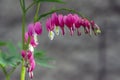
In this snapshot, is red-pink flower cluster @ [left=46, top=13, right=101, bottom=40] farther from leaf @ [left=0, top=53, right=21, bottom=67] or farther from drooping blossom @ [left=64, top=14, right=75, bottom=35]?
leaf @ [left=0, top=53, right=21, bottom=67]

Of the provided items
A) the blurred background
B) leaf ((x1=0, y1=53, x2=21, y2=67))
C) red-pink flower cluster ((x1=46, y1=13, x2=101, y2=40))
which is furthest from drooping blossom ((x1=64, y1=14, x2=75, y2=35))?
the blurred background

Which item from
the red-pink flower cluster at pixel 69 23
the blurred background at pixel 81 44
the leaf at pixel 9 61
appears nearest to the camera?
the red-pink flower cluster at pixel 69 23

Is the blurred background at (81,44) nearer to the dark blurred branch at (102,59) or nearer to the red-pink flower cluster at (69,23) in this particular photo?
the dark blurred branch at (102,59)

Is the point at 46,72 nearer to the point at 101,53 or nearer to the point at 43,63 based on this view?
the point at 101,53

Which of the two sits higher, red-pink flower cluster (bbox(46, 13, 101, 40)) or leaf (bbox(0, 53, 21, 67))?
red-pink flower cluster (bbox(46, 13, 101, 40))

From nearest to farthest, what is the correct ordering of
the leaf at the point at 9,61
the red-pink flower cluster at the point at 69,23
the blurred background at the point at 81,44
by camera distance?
the red-pink flower cluster at the point at 69,23
the leaf at the point at 9,61
the blurred background at the point at 81,44

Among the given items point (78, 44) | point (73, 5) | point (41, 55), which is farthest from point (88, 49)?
point (41, 55)

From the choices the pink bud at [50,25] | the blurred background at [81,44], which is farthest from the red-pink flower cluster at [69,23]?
the blurred background at [81,44]

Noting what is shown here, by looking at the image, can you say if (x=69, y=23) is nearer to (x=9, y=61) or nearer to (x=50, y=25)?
(x=50, y=25)
